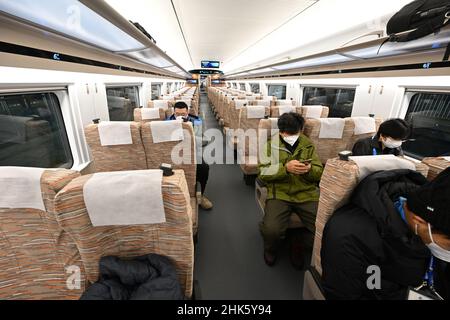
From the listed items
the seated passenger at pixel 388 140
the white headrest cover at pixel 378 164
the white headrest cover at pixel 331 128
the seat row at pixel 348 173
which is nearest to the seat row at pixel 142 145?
the seat row at pixel 348 173

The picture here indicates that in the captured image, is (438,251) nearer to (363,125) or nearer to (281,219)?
(281,219)

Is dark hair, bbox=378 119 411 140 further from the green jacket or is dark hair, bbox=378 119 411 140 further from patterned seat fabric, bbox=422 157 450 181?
patterned seat fabric, bbox=422 157 450 181

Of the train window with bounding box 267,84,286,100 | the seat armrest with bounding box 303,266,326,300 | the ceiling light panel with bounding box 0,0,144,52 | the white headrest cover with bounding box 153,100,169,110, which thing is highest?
the ceiling light panel with bounding box 0,0,144,52

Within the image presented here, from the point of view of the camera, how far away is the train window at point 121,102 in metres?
4.09

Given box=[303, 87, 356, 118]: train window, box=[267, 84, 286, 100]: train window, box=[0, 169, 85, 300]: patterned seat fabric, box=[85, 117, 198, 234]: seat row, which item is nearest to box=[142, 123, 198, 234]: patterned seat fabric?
box=[85, 117, 198, 234]: seat row

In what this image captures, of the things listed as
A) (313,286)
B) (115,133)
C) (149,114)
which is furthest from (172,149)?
(313,286)

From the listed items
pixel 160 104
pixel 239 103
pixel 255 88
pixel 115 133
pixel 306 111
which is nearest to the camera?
pixel 115 133

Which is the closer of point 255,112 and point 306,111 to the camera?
point 255,112

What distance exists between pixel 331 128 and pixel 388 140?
2.02 feet

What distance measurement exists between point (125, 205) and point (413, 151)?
3.85 meters

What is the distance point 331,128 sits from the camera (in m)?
2.52

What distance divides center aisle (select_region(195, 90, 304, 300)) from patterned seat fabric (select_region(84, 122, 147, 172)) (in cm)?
115

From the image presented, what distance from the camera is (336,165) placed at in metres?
1.14

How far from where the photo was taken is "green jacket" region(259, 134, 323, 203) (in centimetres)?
204
